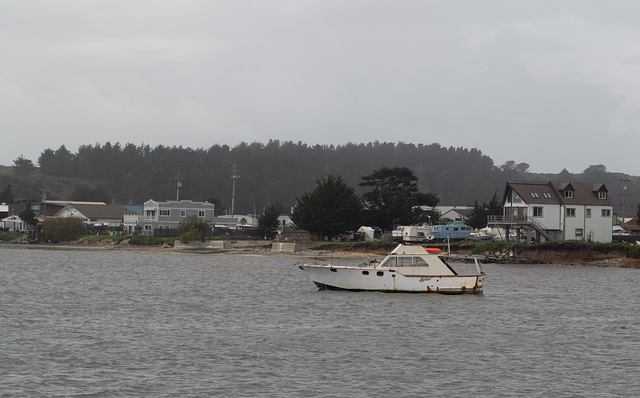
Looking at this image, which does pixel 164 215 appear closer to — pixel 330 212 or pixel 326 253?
pixel 330 212

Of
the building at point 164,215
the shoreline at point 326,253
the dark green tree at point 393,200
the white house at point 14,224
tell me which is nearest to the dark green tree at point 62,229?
the shoreline at point 326,253

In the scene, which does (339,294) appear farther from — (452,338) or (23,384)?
(23,384)

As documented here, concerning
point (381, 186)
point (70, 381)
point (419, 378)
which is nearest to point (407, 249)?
point (419, 378)

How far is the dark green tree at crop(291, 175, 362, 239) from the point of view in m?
111

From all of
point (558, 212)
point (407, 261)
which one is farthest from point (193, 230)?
point (407, 261)

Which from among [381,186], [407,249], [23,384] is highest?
[381,186]

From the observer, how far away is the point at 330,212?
11112 centimetres

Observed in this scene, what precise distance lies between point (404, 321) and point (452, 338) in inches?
177

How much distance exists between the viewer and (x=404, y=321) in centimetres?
3512

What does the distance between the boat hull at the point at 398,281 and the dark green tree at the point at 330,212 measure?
212ft

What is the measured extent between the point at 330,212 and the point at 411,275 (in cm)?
6647

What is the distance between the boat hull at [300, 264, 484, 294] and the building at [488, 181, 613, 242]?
47.5m

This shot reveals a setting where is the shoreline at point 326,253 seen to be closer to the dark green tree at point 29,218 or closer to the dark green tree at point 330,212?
the dark green tree at point 330,212

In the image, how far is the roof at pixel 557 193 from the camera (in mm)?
91562
